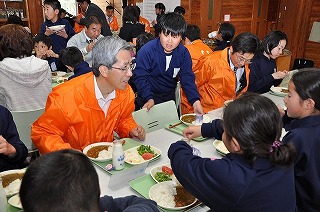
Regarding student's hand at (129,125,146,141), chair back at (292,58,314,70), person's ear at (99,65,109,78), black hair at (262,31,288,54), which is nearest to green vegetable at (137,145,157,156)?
student's hand at (129,125,146,141)

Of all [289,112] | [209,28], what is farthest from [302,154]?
[209,28]

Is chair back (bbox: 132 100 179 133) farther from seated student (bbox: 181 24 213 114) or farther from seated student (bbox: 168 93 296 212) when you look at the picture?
seated student (bbox: 168 93 296 212)

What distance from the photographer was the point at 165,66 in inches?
124

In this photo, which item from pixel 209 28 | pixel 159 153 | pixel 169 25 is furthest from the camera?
pixel 209 28

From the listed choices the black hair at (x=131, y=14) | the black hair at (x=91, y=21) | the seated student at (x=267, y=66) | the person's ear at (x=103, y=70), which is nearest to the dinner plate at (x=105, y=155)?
the person's ear at (x=103, y=70)

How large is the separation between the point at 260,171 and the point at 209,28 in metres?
6.36

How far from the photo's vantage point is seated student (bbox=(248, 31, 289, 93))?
350cm

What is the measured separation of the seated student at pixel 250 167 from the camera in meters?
1.22

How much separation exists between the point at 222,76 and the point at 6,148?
2164 mm

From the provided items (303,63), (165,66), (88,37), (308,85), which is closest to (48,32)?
(88,37)

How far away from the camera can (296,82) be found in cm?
182

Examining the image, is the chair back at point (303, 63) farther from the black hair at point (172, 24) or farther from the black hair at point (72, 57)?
the black hair at point (72, 57)

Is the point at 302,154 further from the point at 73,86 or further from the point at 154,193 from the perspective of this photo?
the point at 73,86

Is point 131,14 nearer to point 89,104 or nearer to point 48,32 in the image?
point 48,32
